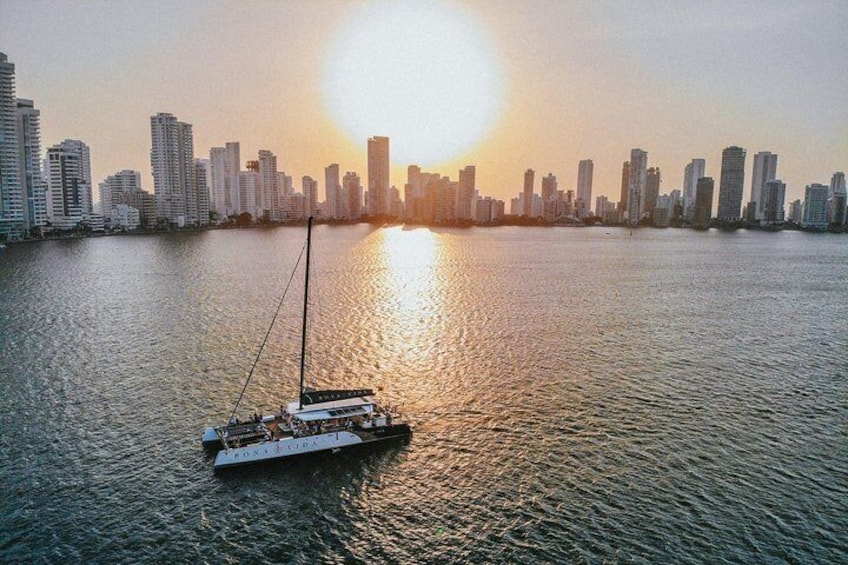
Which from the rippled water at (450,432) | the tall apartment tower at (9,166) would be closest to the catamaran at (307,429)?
the rippled water at (450,432)

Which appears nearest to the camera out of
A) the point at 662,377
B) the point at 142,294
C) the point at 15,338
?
the point at 662,377

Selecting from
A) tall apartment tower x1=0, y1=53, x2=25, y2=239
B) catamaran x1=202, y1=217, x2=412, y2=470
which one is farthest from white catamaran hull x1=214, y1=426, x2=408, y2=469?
tall apartment tower x1=0, y1=53, x2=25, y2=239

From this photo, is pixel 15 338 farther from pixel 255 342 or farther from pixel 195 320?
pixel 255 342

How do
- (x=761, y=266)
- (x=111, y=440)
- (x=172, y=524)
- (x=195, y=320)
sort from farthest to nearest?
(x=761, y=266)
(x=195, y=320)
(x=111, y=440)
(x=172, y=524)

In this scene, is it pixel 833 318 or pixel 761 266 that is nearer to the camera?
pixel 833 318

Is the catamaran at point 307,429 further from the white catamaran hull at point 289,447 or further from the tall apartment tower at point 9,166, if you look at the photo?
the tall apartment tower at point 9,166

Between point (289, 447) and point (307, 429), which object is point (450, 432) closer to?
point (307, 429)

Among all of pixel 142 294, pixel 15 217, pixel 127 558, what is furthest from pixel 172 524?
pixel 15 217
